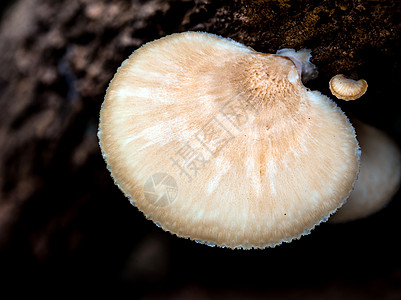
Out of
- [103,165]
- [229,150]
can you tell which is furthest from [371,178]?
[103,165]

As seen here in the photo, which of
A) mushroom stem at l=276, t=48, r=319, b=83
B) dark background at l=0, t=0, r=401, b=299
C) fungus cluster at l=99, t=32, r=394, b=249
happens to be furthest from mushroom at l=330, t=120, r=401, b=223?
fungus cluster at l=99, t=32, r=394, b=249

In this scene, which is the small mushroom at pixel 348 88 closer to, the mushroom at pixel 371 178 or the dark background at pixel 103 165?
the dark background at pixel 103 165

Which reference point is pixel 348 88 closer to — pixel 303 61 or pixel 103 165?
pixel 303 61

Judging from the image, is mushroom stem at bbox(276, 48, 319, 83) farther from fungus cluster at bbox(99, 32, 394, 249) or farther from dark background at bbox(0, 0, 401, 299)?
fungus cluster at bbox(99, 32, 394, 249)

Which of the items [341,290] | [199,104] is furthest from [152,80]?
[341,290]

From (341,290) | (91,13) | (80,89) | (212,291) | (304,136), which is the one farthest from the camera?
(212,291)

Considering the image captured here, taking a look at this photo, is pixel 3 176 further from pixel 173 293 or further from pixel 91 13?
pixel 173 293

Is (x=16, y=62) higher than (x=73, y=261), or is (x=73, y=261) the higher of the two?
(x=16, y=62)
